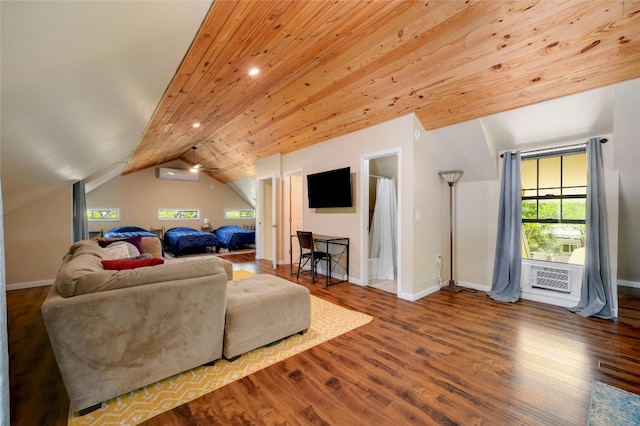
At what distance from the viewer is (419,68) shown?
2.59 metres

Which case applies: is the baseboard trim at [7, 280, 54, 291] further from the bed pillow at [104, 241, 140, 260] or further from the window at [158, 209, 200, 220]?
the window at [158, 209, 200, 220]

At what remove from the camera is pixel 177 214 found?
28.6ft

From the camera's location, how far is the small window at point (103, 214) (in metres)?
7.42

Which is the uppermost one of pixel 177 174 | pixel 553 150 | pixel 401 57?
pixel 401 57

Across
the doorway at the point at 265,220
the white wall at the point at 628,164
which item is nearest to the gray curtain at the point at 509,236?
the white wall at the point at 628,164

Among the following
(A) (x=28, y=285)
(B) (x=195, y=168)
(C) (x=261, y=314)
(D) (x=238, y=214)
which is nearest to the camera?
(C) (x=261, y=314)

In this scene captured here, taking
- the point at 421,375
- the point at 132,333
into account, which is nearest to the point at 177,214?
the point at 132,333

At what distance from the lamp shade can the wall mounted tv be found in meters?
1.44

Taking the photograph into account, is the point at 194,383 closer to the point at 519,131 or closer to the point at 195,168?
Result: the point at 519,131

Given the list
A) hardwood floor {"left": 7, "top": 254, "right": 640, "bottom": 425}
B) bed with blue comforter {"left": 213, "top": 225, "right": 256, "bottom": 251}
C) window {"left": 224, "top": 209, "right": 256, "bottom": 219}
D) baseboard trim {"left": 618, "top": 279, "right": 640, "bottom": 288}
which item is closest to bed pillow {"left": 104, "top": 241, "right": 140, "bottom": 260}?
hardwood floor {"left": 7, "top": 254, "right": 640, "bottom": 425}

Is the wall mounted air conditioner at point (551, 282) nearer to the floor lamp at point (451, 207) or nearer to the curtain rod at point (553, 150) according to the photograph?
the floor lamp at point (451, 207)

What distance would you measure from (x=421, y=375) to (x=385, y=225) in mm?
2930

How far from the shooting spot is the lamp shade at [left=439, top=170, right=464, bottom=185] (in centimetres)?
380

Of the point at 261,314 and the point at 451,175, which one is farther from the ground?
the point at 451,175
